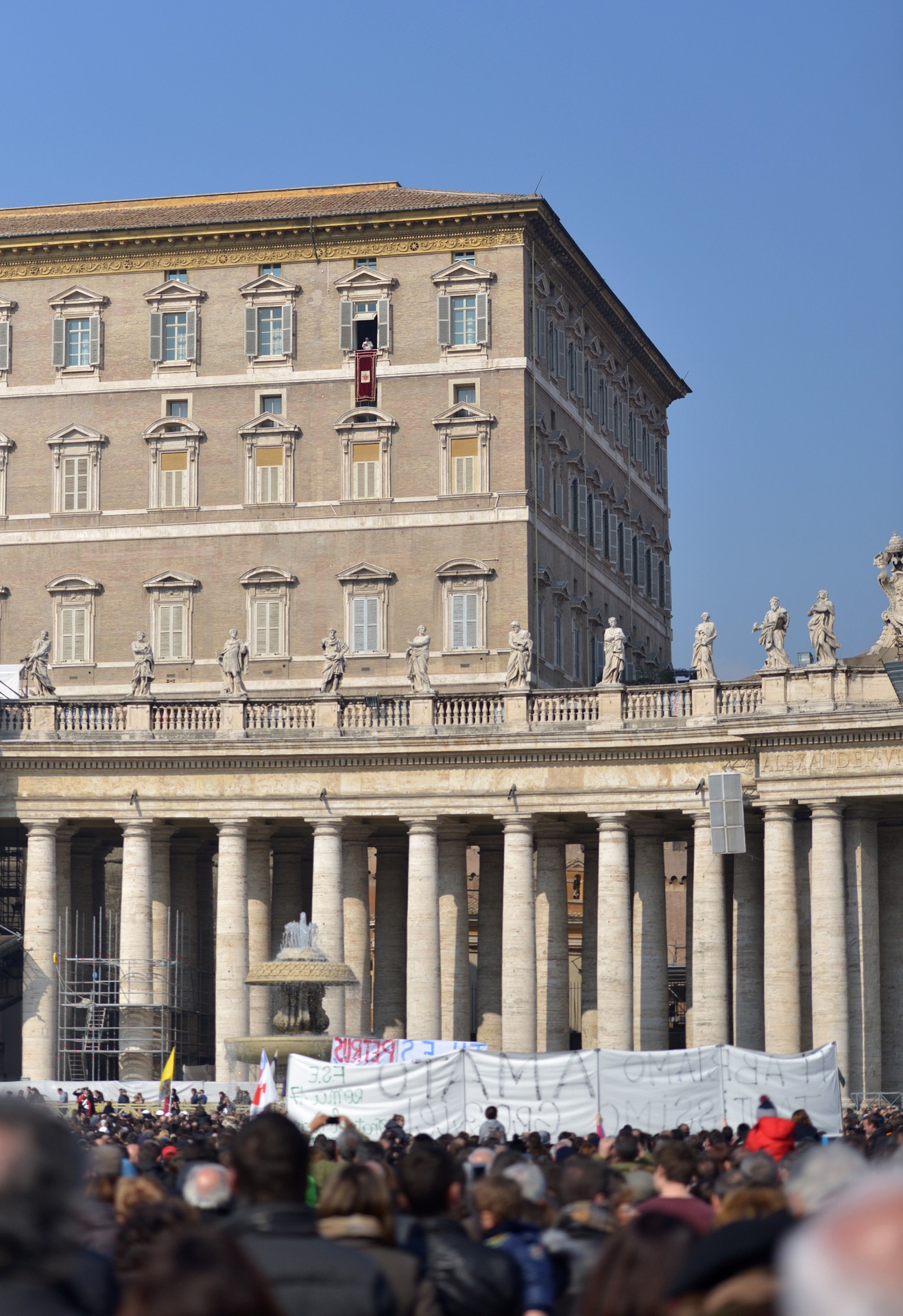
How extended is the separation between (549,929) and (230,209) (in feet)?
120

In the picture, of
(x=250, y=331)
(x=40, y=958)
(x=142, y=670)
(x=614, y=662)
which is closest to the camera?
(x=614, y=662)

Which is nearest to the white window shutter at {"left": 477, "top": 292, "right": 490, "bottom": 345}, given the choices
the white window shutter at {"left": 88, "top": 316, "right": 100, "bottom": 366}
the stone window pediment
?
the stone window pediment

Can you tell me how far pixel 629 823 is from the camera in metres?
60.8

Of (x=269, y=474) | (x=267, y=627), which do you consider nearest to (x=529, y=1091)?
(x=267, y=627)

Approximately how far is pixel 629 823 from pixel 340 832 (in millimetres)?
8360

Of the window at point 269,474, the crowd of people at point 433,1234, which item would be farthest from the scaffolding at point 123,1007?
the crowd of people at point 433,1234

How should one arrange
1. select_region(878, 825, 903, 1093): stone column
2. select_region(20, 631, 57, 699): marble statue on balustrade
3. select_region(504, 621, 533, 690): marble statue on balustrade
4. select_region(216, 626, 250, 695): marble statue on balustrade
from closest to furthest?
select_region(878, 825, 903, 1093): stone column → select_region(504, 621, 533, 690): marble statue on balustrade → select_region(216, 626, 250, 695): marble statue on balustrade → select_region(20, 631, 57, 699): marble statue on balustrade

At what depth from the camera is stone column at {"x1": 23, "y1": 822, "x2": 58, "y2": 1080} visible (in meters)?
60.4

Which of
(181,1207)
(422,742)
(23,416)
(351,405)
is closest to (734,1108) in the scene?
(181,1207)

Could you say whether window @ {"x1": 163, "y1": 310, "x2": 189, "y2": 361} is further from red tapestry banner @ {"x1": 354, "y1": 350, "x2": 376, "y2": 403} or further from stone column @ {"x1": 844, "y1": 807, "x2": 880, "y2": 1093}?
stone column @ {"x1": 844, "y1": 807, "x2": 880, "y2": 1093}

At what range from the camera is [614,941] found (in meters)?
57.9

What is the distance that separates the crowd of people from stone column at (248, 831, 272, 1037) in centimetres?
4344

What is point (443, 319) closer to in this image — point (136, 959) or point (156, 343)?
point (156, 343)

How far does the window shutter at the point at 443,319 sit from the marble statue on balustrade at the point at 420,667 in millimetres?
21318
